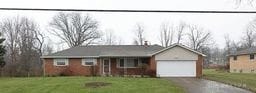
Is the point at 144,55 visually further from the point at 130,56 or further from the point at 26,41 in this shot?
the point at 26,41

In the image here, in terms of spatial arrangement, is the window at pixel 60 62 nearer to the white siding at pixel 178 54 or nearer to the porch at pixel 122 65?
the porch at pixel 122 65

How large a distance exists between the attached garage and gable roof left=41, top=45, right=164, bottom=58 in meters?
1.76

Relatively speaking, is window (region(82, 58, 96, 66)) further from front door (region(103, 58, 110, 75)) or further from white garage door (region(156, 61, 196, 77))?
white garage door (region(156, 61, 196, 77))

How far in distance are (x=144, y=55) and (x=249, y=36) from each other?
56.6 m

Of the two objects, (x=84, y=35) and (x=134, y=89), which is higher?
(x=84, y=35)

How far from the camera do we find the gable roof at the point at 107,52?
40.5 meters

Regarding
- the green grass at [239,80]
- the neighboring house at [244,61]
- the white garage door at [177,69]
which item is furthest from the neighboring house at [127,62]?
the neighboring house at [244,61]

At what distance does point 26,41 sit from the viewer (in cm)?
6681

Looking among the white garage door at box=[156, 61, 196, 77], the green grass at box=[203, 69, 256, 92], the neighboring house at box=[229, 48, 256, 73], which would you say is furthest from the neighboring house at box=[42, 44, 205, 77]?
the neighboring house at box=[229, 48, 256, 73]

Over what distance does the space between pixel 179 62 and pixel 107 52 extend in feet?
25.6

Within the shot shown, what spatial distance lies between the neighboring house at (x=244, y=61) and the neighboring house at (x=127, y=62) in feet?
48.9

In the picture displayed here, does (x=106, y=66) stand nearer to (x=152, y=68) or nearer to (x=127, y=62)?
(x=127, y=62)

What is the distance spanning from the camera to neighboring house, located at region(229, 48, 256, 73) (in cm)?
5106

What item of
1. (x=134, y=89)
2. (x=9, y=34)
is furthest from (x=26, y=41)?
(x=134, y=89)
